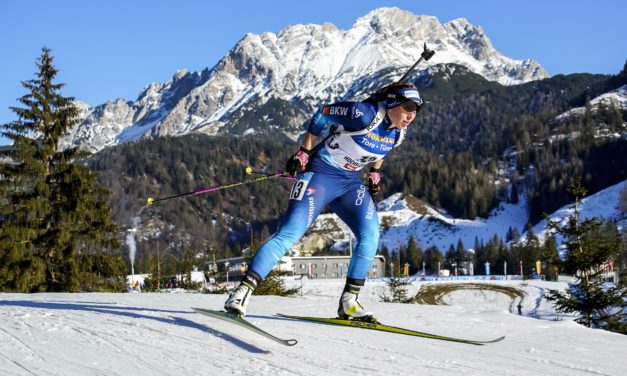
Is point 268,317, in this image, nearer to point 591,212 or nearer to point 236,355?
point 236,355

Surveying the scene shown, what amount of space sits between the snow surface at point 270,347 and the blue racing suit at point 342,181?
0.83 m

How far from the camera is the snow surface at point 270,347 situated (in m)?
4.34

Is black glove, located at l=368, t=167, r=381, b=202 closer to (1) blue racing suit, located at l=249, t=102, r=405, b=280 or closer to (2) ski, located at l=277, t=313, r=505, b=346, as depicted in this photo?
(1) blue racing suit, located at l=249, t=102, r=405, b=280

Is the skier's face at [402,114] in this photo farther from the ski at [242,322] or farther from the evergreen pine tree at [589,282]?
the evergreen pine tree at [589,282]

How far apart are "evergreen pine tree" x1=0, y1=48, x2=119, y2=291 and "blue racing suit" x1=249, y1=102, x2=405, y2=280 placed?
61.8ft

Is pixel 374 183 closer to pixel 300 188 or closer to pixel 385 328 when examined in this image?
pixel 300 188

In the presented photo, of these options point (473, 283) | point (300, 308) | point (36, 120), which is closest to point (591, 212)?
point (473, 283)

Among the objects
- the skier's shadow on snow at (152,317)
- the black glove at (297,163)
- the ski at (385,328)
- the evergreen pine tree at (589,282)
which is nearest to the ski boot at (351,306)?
the ski at (385,328)

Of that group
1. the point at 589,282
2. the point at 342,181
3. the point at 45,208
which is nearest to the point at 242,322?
the point at 342,181

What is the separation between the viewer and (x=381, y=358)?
4734 millimetres

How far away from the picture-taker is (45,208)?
947 inches

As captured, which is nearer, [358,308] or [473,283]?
[358,308]

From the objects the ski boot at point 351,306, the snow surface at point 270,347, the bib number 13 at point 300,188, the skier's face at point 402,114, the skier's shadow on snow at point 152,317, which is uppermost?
the skier's face at point 402,114

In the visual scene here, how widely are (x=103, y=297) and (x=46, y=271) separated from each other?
15548 mm
